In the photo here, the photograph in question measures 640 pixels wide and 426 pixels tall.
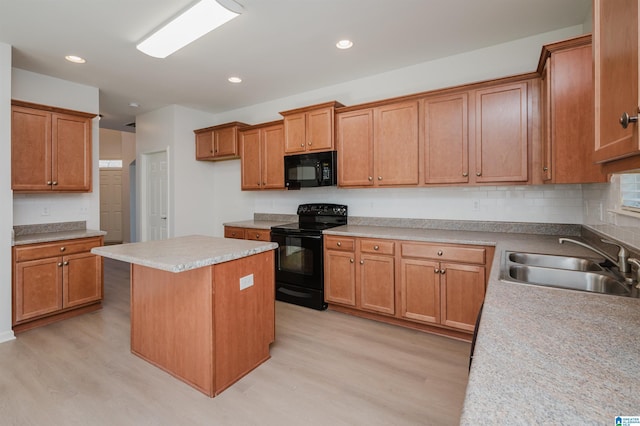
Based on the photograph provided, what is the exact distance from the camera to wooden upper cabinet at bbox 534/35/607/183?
79.4 inches

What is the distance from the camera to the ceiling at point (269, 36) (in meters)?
2.32

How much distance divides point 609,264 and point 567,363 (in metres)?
1.38

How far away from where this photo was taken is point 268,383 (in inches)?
82.9

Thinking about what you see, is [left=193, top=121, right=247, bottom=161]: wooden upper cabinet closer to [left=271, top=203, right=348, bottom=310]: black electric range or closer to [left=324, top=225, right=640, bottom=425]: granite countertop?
[left=271, top=203, right=348, bottom=310]: black electric range

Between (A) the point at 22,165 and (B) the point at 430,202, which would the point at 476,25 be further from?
(A) the point at 22,165

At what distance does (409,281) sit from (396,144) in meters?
1.40

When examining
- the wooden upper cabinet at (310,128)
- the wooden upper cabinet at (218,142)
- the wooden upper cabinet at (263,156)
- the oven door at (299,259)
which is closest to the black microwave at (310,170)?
the wooden upper cabinet at (310,128)

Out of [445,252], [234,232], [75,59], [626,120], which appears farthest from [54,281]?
[626,120]

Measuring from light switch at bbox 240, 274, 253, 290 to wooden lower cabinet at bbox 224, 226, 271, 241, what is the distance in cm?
166

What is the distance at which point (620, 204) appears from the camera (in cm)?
178

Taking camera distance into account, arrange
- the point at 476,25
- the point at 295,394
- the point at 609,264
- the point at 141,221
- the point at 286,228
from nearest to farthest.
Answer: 1. the point at 609,264
2. the point at 295,394
3. the point at 476,25
4. the point at 286,228
5. the point at 141,221

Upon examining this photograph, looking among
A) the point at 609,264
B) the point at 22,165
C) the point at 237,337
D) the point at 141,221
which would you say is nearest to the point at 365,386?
the point at 237,337

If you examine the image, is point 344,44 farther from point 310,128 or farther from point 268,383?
point 268,383

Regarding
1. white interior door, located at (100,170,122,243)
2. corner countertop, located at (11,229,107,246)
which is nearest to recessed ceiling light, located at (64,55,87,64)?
corner countertop, located at (11,229,107,246)
